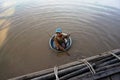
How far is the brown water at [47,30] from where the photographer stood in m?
5.17

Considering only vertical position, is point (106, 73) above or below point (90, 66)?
below

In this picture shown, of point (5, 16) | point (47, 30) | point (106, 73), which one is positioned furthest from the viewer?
point (5, 16)

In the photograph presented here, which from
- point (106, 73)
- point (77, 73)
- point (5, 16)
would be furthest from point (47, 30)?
point (106, 73)

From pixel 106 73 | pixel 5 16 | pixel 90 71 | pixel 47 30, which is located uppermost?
pixel 5 16

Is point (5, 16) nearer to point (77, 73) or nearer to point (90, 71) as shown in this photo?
point (77, 73)

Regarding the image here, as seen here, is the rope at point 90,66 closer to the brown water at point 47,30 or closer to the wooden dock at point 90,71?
the wooden dock at point 90,71

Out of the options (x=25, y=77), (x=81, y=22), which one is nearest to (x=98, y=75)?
(x=25, y=77)

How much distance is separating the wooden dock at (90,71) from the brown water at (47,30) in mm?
1789

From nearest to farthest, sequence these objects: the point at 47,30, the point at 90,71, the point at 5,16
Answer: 1. the point at 90,71
2. the point at 47,30
3. the point at 5,16

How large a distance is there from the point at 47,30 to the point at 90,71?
377 centimetres

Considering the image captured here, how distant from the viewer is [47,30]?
21.1 feet

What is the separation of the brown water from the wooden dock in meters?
1.79

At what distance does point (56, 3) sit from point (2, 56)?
4.07 m

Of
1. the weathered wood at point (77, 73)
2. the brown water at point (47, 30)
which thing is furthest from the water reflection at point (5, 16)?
the weathered wood at point (77, 73)
